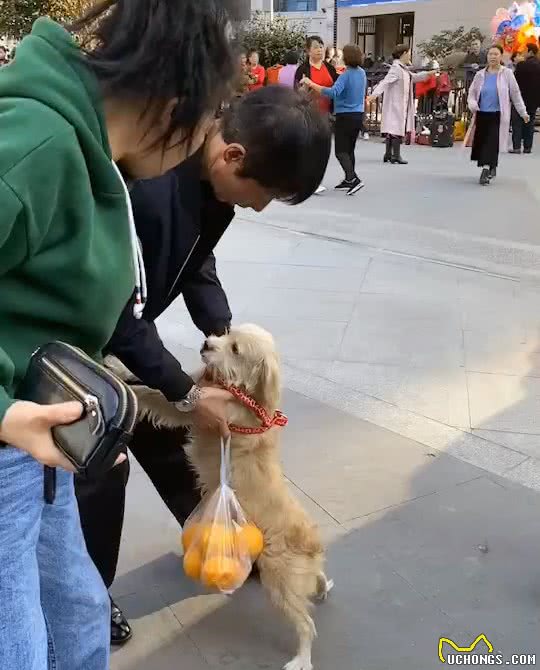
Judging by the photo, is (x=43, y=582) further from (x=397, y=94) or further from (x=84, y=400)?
(x=397, y=94)

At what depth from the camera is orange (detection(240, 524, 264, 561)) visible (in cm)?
239

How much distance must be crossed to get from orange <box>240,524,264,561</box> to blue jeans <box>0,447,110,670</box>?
2.22ft

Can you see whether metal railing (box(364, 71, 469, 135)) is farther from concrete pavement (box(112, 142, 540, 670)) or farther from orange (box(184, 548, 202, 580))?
orange (box(184, 548, 202, 580))

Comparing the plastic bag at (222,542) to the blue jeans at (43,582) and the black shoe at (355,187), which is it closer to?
the blue jeans at (43,582)

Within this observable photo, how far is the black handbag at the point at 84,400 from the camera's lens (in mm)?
1214

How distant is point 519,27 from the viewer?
64.0ft

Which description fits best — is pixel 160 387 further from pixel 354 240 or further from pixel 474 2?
pixel 474 2

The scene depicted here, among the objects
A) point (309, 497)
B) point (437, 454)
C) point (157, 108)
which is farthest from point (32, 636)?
point (437, 454)

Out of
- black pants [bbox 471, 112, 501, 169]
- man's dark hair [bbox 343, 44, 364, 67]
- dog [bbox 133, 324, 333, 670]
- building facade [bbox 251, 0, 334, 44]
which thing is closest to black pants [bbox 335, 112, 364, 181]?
man's dark hair [bbox 343, 44, 364, 67]

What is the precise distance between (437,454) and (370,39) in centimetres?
3741

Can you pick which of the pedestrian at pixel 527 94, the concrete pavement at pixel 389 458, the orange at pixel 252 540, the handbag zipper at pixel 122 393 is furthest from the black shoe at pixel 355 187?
the handbag zipper at pixel 122 393

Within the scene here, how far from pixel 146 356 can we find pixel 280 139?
73 cm

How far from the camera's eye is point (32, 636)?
4.60ft

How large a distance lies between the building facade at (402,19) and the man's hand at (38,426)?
3325 centimetres
